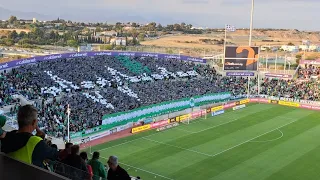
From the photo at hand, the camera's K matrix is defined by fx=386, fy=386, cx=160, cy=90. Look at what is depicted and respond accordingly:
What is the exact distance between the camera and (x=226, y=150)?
27.1 meters

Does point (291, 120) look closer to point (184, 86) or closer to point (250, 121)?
point (250, 121)

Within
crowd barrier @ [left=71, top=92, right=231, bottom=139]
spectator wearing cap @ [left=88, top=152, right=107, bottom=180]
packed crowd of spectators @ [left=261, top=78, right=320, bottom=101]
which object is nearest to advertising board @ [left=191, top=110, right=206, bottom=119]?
crowd barrier @ [left=71, top=92, right=231, bottom=139]

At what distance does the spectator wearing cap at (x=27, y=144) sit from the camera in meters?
3.90

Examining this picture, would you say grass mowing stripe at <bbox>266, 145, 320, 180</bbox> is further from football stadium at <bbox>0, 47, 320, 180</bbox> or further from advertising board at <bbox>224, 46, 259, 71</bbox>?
advertising board at <bbox>224, 46, 259, 71</bbox>

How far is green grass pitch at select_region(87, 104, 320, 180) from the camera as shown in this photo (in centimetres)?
2236

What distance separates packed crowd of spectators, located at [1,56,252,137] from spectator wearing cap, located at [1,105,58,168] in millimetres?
22771

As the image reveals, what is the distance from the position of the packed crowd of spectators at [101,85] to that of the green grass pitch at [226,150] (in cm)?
545

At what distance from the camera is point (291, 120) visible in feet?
126

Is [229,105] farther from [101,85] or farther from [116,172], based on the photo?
[116,172]

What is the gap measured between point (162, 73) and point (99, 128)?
70.0 ft

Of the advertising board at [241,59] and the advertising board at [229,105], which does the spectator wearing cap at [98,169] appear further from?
the advertising board at [241,59]

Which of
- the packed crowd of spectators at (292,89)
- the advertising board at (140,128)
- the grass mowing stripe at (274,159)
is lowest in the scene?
the grass mowing stripe at (274,159)

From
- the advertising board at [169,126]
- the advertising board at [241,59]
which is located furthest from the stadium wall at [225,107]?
the advertising board at [241,59]

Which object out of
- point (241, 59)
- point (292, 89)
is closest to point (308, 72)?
point (292, 89)
